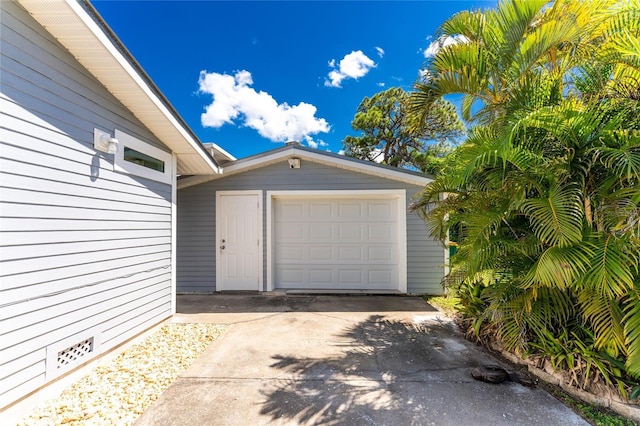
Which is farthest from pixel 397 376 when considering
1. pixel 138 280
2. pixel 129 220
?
pixel 129 220

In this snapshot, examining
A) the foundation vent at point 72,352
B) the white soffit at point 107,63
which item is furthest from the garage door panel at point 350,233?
the foundation vent at point 72,352

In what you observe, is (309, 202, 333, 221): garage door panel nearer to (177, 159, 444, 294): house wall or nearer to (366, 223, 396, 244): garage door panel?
(177, 159, 444, 294): house wall

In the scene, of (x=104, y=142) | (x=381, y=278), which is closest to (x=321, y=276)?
(x=381, y=278)

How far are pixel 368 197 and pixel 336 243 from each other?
126 centimetres

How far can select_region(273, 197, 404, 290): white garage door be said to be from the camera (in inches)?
227

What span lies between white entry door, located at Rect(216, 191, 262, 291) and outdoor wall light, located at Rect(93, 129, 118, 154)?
9.17 ft

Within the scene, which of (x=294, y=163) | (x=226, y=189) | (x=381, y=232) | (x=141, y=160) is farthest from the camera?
(x=381, y=232)

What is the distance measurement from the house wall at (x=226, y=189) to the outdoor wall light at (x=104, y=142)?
2.77 m

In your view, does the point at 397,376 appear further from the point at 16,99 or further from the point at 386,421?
the point at 16,99

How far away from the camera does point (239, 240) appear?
5.70 m

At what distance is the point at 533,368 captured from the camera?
8.62 feet

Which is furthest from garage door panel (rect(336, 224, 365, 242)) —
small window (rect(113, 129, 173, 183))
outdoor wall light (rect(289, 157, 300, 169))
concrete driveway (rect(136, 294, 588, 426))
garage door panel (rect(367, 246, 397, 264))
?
small window (rect(113, 129, 173, 183))

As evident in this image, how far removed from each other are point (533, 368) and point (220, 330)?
12.4 ft

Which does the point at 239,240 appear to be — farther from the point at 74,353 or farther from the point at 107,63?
the point at 107,63
